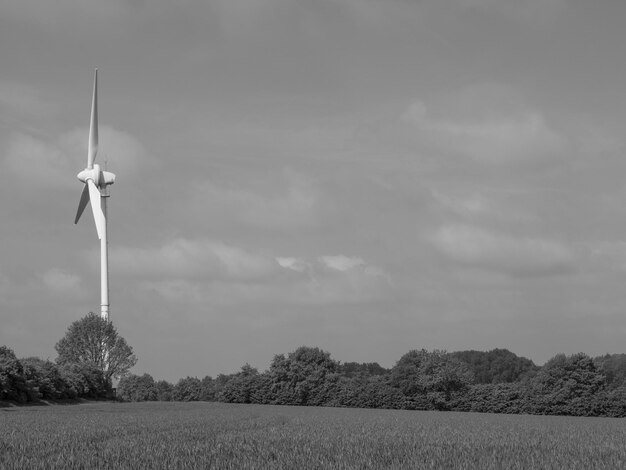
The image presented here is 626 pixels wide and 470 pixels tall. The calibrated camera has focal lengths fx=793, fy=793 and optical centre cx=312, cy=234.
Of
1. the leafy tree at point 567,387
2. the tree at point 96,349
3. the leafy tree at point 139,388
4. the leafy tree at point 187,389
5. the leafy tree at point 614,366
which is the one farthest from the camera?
the leafy tree at point 139,388

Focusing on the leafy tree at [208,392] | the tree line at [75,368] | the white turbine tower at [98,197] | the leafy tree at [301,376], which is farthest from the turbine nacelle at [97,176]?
the leafy tree at [208,392]

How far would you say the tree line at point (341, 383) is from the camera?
9156 centimetres

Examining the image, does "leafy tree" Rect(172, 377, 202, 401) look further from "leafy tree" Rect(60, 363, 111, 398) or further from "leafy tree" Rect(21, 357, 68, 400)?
"leafy tree" Rect(21, 357, 68, 400)

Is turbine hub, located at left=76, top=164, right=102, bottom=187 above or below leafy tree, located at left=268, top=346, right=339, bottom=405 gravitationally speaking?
above

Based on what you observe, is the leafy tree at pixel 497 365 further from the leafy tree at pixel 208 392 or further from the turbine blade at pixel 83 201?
the turbine blade at pixel 83 201

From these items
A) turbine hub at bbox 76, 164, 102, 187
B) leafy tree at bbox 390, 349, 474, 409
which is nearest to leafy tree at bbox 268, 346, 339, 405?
leafy tree at bbox 390, 349, 474, 409

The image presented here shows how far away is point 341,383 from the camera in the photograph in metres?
115

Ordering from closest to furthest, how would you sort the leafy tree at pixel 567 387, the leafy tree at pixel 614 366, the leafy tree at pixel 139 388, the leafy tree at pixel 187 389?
the leafy tree at pixel 567 387 → the leafy tree at pixel 614 366 → the leafy tree at pixel 187 389 → the leafy tree at pixel 139 388

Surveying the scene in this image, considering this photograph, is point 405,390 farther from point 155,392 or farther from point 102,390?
point 155,392

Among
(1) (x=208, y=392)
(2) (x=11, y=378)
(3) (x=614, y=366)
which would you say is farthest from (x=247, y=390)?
(3) (x=614, y=366)

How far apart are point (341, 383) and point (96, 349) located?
43.7 m

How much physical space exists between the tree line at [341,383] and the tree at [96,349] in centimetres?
17

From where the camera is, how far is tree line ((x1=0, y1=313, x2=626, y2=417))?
9156cm

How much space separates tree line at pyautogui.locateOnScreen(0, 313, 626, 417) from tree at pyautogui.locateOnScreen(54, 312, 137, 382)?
167mm
